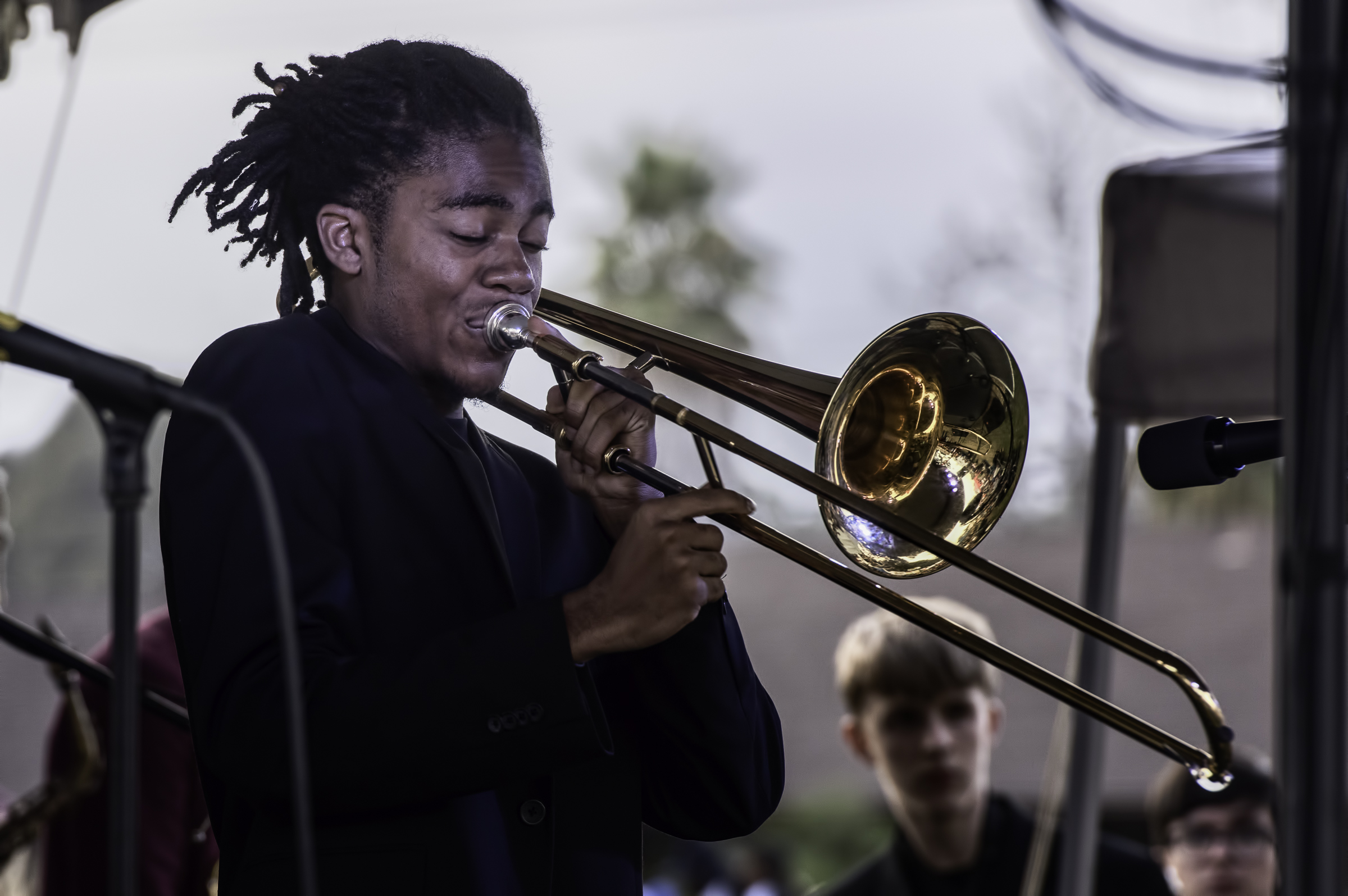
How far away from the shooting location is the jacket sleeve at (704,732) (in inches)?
A: 82.1

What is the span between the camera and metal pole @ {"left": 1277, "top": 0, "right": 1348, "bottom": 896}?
4.21 feet

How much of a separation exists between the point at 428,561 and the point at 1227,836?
9.42 feet

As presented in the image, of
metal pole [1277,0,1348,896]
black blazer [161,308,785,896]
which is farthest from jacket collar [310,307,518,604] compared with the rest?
metal pole [1277,0,1348,896]

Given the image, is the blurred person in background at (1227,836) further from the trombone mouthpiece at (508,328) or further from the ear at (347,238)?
the ear at (347,238)

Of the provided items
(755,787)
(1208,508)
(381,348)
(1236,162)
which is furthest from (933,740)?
(1208,508)

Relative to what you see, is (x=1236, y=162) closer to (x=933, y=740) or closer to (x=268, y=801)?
(x=933, y=740)

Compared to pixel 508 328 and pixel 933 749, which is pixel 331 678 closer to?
pixel 508 328

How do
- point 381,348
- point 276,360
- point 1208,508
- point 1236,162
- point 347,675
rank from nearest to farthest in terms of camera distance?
point 347,675
point 276,360
point 381,348
point 1236,162
point 1208,508

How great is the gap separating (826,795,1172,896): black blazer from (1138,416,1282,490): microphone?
2700mm

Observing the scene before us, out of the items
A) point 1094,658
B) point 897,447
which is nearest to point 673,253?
point 1094,658

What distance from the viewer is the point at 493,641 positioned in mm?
1752

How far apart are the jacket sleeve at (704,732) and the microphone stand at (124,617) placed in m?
0.90

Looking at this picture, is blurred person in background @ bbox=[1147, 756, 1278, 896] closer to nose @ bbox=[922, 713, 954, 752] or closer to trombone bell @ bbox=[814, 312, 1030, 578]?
nose @ bbox=[922, 713, 954, 752]

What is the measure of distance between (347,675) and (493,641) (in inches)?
6.9
